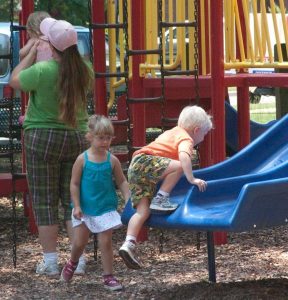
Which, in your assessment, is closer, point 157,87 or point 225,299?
point 225,299

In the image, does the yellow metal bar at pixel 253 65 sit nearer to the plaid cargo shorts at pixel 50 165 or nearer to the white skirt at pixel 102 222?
the plaid cargo shorts at pixel 50 165

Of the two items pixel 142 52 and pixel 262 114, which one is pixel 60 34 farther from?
pixel 262 114

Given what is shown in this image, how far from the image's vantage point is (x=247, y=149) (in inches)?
227

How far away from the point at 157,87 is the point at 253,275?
72.4 inches

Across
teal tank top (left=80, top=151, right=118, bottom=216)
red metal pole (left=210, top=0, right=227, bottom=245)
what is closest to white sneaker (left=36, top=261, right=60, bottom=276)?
teal tank top (left=80, top=151, right=118, bottom=216)

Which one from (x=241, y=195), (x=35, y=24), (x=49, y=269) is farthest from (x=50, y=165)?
(x=241, y=195)

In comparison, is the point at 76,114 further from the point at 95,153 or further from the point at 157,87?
the point at 157,87

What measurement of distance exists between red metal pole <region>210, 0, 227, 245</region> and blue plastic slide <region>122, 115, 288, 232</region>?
0.75m

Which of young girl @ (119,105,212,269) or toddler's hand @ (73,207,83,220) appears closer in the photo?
young girl @ (119,105,212,269)

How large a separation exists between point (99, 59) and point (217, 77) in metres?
0.99

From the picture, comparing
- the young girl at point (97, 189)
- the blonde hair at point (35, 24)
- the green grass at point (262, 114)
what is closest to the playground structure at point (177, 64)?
the blonde hair at point (35, 24)

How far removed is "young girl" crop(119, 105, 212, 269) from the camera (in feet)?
16.5

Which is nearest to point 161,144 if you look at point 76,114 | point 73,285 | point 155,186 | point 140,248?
A: point 155,186

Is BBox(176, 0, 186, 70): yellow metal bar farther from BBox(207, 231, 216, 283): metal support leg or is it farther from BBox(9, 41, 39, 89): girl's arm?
BBox(207, 231, 216, 283): metal support leg
